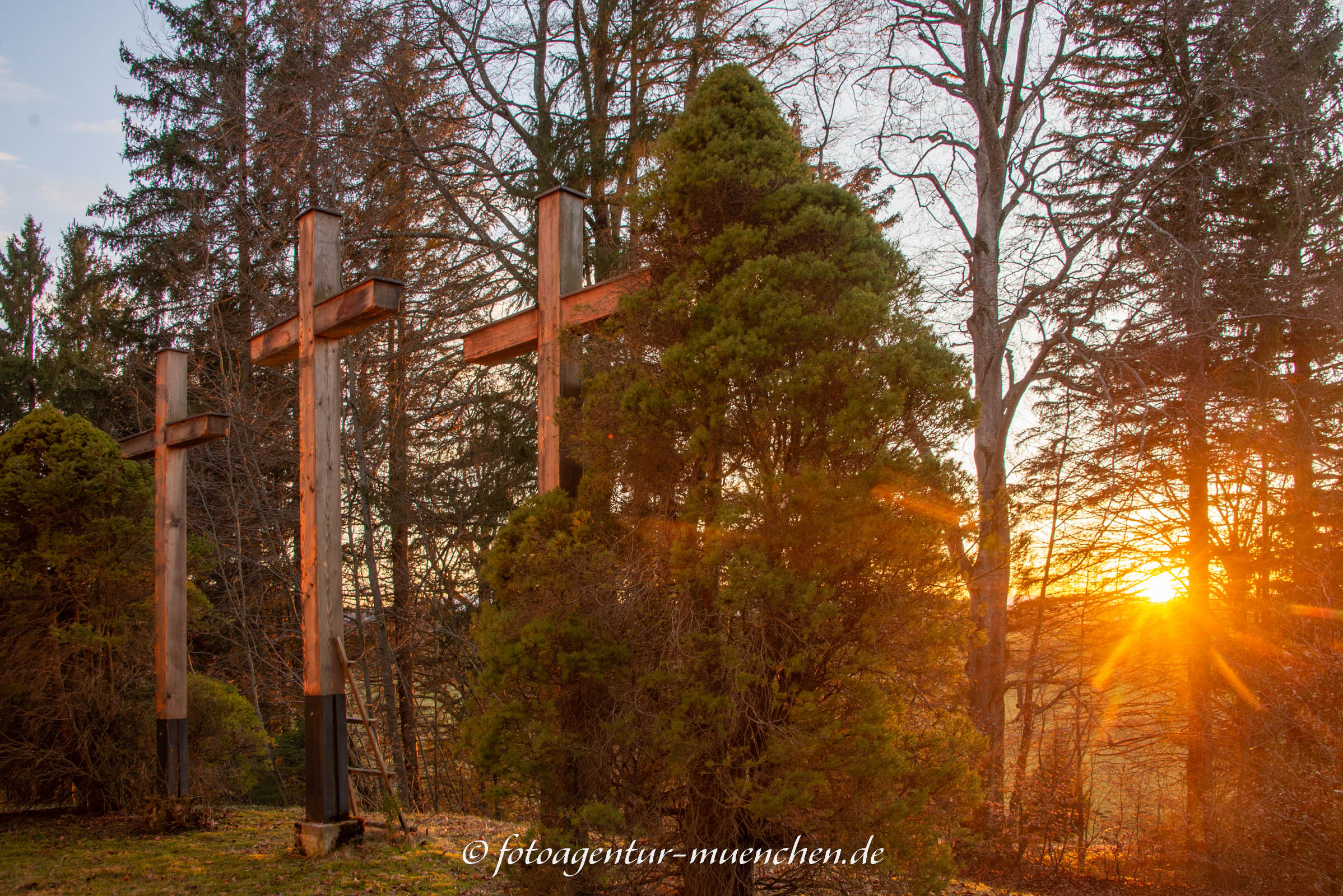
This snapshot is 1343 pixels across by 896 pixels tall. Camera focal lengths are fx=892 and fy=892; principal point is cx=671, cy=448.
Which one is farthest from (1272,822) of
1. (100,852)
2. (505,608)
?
(100,852)

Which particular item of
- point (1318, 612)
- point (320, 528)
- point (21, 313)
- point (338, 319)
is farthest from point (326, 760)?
point (21, 313)

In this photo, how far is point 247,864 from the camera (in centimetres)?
546

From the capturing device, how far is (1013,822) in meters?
7.73

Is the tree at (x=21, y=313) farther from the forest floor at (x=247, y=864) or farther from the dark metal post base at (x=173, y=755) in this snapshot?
the dark metal post base at (x=173, y=755)

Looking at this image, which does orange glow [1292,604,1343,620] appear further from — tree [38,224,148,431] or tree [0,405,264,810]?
tree [38,224,148,431]

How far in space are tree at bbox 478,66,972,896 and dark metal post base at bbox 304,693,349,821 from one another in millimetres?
2130

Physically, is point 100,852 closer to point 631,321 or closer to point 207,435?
point 207,435

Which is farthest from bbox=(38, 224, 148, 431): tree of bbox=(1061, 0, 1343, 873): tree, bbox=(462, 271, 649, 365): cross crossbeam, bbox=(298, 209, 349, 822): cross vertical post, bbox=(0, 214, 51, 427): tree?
bbox=(1061, 0, 1343, 873): tree

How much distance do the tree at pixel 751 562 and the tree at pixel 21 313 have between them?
19.8 meters

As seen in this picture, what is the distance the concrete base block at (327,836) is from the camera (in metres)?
5.37

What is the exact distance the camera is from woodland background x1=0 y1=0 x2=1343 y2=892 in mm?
7520

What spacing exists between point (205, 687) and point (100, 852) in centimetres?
171

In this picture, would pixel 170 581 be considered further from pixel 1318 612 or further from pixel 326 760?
pixel 1318 612

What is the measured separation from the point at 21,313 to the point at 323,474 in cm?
2057
